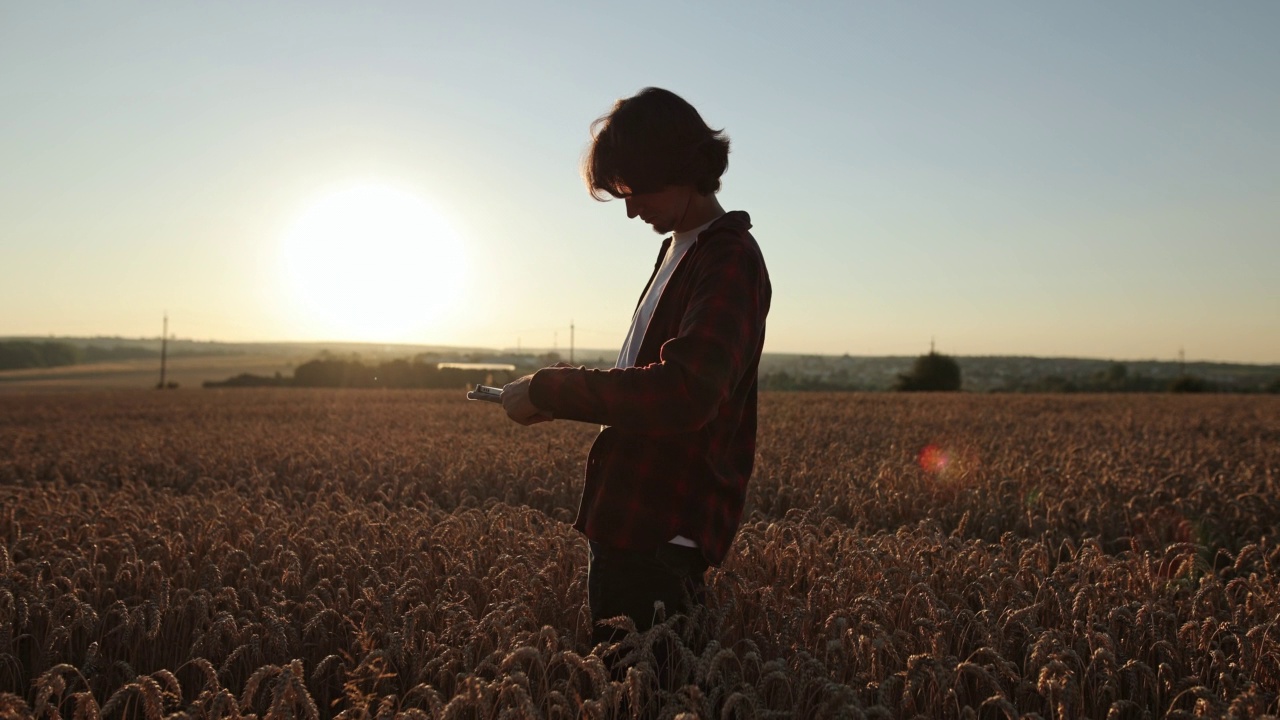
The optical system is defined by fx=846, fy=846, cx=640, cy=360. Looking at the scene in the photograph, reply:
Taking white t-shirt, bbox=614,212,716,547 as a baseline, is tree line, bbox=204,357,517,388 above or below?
below

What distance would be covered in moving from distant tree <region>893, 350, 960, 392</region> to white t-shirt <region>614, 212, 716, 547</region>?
175 feet

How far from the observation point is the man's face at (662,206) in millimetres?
2475

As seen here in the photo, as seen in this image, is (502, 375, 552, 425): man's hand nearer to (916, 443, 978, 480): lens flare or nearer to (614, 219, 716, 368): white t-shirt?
(614, 219, 716, 368): white t-shirt

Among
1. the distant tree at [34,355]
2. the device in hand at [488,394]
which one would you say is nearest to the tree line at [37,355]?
the distant tree at [34,355]

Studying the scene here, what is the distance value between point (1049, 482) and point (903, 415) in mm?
10926

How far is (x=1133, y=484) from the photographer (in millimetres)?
7262

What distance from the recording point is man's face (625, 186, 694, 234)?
2475 millimetres

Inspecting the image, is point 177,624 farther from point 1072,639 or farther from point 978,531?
point 978,531

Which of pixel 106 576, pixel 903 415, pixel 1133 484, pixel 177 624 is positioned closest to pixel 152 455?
pixel 106 576

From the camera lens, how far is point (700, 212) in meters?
2.56

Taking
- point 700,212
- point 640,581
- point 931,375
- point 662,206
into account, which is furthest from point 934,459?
point 931,375

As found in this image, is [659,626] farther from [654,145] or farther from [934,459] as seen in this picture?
[934,459]

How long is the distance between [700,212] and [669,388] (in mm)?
667

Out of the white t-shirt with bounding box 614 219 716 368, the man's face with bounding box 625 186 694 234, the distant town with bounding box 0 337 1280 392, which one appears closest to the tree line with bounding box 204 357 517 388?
the distant town with bounding box 0 337 1280 392
